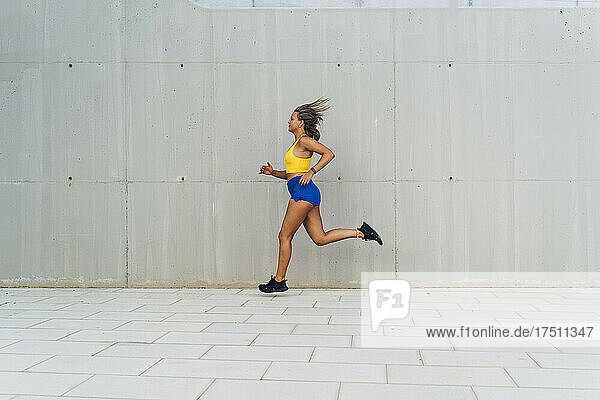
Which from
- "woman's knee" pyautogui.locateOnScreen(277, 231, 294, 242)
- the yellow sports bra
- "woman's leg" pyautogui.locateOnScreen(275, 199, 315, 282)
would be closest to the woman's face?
the yellow sports bra

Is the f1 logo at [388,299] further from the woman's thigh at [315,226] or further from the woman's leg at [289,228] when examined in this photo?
the woman's leg at [289,228]

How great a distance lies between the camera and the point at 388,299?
6844 millimetres

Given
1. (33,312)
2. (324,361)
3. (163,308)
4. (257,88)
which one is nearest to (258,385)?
(324,361)

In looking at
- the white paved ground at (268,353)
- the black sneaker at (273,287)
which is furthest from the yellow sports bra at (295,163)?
the white paved ground at (268,353)

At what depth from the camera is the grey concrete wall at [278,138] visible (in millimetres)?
7164

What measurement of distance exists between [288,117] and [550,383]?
4402 mm

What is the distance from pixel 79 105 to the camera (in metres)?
7.34

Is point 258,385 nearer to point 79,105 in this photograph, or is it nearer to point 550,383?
point 550,383

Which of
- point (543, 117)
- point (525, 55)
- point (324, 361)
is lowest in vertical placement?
point (324, 361)

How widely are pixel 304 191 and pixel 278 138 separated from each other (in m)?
0.94

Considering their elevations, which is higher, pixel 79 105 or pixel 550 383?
pixel 79 105

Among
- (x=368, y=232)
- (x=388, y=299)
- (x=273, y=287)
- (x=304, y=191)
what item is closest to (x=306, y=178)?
(x=304, y=191)

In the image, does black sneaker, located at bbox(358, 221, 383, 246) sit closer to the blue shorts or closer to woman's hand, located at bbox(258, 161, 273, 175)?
the blue shorts

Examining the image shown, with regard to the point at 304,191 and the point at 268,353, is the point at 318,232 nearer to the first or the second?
the point at 304,191
